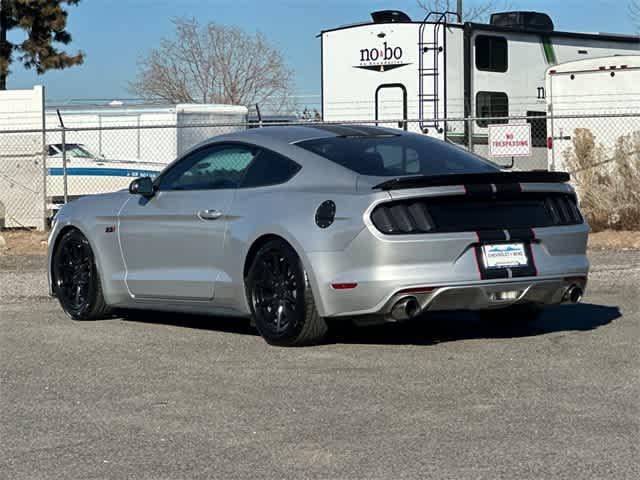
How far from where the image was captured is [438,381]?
23.2ft

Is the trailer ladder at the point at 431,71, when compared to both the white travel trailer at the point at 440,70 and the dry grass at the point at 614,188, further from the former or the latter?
the dry grass at the point at 614,188

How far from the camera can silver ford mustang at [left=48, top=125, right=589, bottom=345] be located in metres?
7.77

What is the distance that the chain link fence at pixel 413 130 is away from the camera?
17438mm

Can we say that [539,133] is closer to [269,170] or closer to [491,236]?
[269,170]

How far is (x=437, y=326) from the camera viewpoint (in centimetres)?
934

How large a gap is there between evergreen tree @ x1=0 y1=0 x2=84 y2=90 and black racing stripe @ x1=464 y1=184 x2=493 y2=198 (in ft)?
83.0

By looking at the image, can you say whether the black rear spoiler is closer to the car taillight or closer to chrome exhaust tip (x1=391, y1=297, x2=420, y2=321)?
the car taillight

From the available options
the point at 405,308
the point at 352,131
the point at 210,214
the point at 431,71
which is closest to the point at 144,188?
the point at 210,214

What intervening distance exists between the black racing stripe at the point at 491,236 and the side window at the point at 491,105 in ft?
48.3

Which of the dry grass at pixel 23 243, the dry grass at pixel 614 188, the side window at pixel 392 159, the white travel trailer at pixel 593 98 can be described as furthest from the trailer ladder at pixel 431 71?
the side window at pixel 392 159

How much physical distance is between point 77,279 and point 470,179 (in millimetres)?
3549

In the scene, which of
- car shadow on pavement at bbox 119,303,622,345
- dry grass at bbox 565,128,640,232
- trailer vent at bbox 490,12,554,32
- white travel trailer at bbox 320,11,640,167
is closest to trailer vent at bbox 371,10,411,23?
white travel trailer at bbox 320,11,640,167

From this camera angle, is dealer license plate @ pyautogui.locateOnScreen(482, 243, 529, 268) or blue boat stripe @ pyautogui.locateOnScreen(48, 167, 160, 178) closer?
dealer license plate @ pyautogui.locateOnScreen(482, 243, 529, 268)

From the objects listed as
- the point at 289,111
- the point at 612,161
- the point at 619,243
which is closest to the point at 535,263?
the point at 619,243
